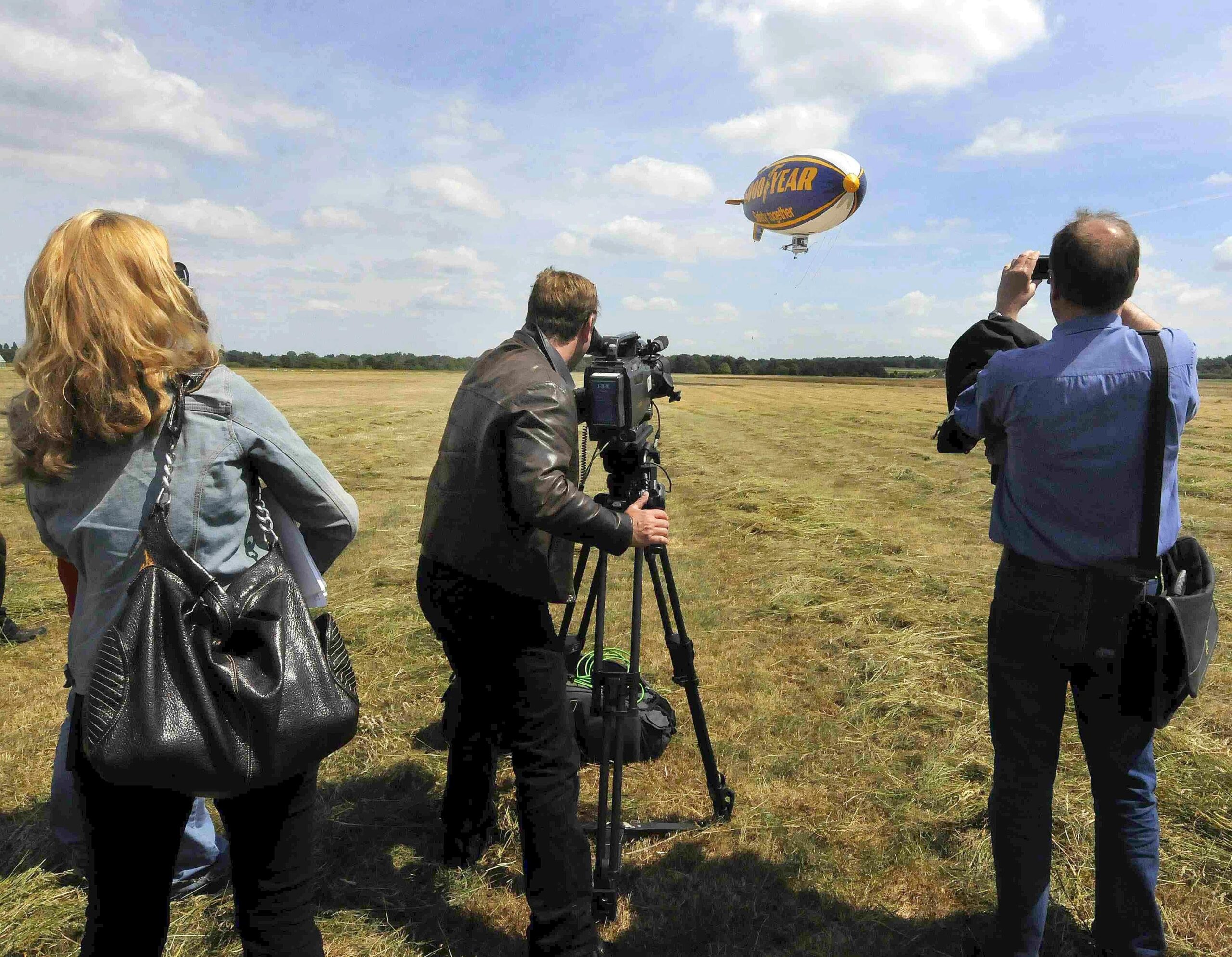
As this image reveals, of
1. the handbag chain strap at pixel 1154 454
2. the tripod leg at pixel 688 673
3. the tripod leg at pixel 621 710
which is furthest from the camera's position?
the tripod leg at pixel 688 673

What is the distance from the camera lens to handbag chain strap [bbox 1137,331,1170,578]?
7.55 feet

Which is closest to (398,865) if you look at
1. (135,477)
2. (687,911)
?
(687,911)

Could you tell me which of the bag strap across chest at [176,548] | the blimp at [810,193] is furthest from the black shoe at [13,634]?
the blimp at [810,193]

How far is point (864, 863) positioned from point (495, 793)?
171cm

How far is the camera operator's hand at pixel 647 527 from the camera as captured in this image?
2.86 metres

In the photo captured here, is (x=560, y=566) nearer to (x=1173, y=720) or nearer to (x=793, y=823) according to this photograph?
(x=793, y=823)

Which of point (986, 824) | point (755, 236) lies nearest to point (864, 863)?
point (986, 824)

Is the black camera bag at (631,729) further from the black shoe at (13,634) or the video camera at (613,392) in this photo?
the black shoe at (13,634)

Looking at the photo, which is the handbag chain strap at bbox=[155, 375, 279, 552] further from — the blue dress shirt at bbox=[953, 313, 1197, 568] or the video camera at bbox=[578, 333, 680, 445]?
the blue dress shirt at bbox=[953, 313, 1197, 568]

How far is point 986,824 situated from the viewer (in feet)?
12.3

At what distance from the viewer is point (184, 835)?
3078 mm

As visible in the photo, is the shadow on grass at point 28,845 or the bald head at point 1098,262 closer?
the bald head at point 1098,262

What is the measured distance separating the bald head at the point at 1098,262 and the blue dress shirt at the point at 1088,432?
7 cm

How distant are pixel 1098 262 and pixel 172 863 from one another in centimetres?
299
